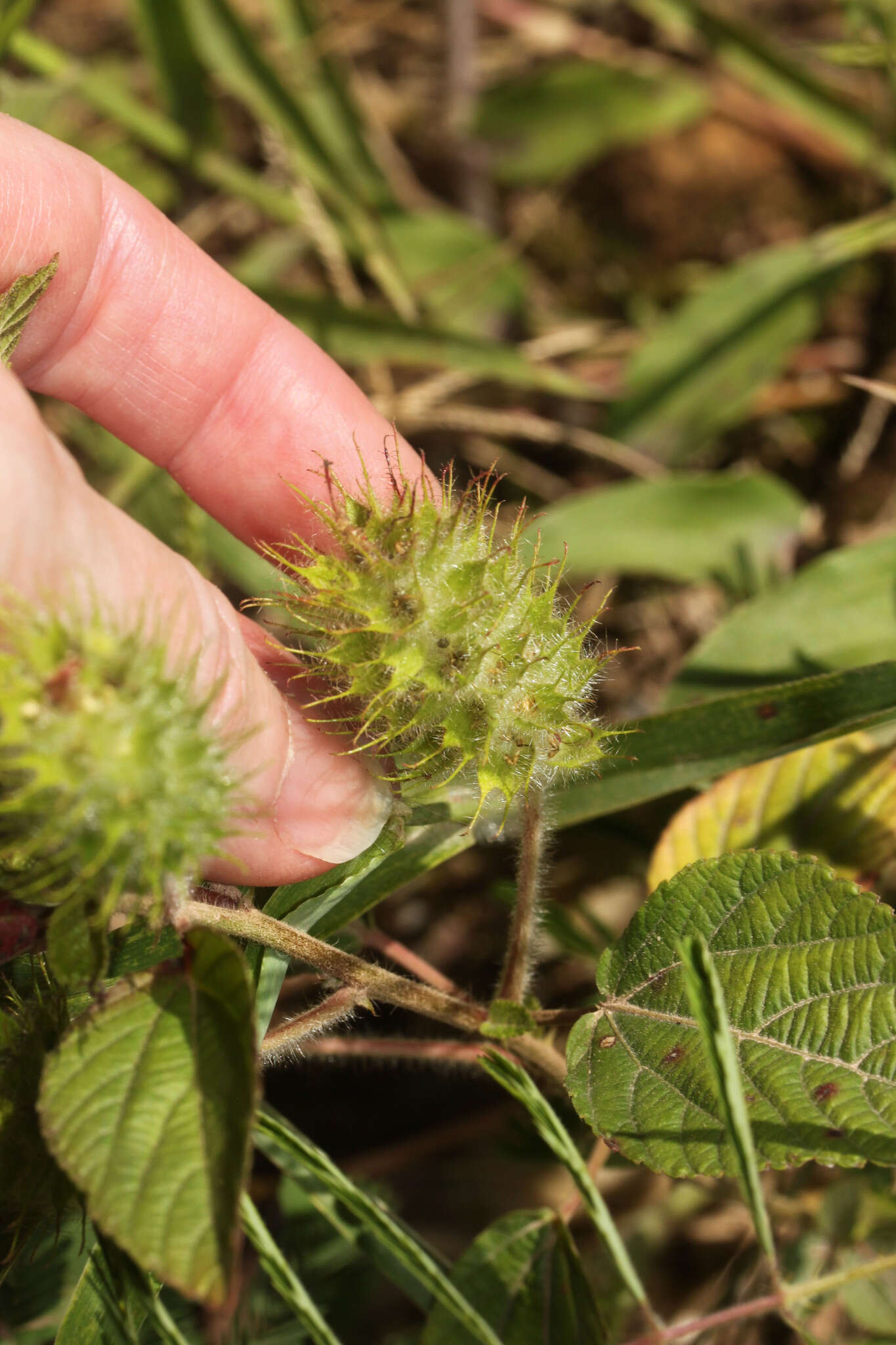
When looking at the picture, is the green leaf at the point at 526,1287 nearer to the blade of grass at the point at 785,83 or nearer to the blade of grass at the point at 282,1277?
the blade of grass at the point at 282,1277

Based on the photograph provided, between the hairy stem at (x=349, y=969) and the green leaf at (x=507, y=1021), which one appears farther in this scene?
the green leaf at (x=507, y=1021)

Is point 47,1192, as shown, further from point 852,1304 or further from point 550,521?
point 550,521

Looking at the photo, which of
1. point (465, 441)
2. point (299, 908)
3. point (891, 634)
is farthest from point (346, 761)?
point (465, 441)

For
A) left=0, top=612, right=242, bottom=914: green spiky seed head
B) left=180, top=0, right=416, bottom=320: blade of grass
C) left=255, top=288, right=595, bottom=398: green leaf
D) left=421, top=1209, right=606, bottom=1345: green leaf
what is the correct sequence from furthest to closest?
left=180, top=0, right=416, bottom=320: blade of grass
left=255, top=288, right=595, bottom=398: green leaf
left=421, top=1209, right=606, bottom=1345: green leaf
left=0, top=612, right=242, bottom=914: green spiky seed head

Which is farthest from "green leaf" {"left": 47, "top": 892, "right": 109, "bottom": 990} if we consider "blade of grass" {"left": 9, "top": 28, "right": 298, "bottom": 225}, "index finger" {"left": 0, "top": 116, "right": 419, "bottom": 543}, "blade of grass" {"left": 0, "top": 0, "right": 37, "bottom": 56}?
"blade of grass" {"left": 9, "top": 28, "right": 298, "bottom": 225}

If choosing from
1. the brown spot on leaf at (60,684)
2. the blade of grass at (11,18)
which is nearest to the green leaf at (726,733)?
the brown spot on leaf at (60,684)

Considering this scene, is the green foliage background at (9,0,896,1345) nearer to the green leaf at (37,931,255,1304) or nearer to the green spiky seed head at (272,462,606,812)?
the green leaf at (37,931,255,1304)
